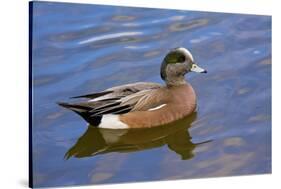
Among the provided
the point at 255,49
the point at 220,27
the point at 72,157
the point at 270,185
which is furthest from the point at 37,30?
the point at 270,185

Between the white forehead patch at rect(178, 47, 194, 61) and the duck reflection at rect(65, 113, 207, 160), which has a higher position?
the white forehead patch at rect(178, 47, 194, 61)

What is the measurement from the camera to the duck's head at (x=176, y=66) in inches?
144

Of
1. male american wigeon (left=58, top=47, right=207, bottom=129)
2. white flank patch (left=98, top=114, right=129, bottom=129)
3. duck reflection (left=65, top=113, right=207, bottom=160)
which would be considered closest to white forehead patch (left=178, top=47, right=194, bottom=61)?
male american wigeon (left=58, top=47, right=207, bottom=129)

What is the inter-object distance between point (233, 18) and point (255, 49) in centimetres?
25

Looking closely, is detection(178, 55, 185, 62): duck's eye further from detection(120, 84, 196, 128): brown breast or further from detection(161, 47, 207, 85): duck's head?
detection(120, 84, 196, 128): brown breast

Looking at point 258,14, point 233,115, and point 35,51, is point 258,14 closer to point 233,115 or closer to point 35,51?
point 233,115

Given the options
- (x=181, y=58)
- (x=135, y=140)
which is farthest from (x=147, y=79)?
(x=135, y=140)

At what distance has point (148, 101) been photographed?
3629 millimetres

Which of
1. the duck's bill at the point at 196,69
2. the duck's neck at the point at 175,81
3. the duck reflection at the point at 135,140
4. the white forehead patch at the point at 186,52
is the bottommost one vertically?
the duck reflection at the point at 135,140

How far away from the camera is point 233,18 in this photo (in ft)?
12.8

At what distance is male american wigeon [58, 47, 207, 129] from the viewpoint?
353 cm

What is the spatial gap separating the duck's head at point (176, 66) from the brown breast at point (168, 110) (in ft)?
0.16

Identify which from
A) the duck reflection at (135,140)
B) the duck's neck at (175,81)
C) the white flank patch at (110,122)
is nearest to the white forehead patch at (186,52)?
the duck's neck at (175,81)

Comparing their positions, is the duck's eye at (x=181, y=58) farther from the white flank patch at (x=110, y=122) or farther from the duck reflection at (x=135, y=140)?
the white flank patch at (x=110, y=122)
